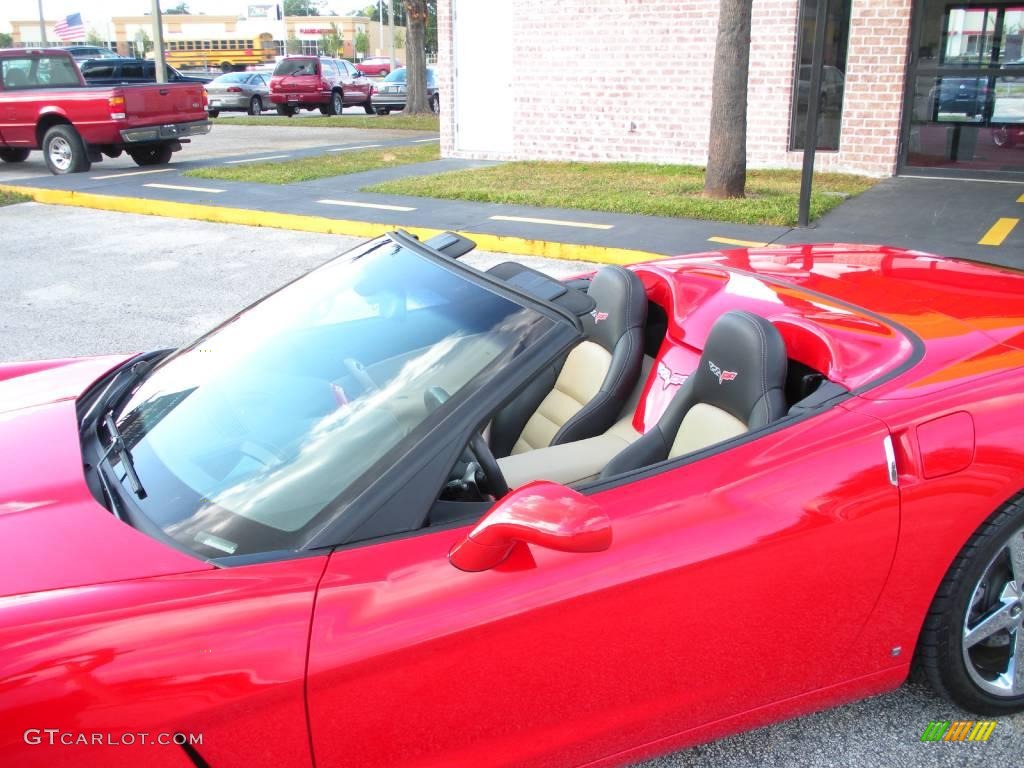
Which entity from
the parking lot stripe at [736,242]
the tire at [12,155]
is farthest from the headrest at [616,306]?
the tire at [12,155]

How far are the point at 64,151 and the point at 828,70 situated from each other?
1150 centimetres

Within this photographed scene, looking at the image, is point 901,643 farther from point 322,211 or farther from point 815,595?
point 322,211

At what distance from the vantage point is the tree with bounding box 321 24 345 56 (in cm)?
8031

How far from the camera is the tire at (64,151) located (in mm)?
14352

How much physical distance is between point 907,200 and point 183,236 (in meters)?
8.25

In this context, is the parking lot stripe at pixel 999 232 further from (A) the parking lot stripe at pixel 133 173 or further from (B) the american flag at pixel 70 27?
(B) the american flag at pixel 70 27

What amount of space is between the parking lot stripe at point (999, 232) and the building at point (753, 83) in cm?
321

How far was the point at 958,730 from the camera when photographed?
2553 mm

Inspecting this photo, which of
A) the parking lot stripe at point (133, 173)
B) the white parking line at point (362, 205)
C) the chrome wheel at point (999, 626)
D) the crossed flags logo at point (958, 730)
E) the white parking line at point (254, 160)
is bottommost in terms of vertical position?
the crossed flags logo at point (958, 730)

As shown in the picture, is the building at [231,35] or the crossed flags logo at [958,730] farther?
the building at [231,35]

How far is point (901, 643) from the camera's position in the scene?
2.31 m

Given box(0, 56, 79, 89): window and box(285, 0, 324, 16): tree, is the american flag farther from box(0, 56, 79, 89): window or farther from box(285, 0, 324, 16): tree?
box(285, 0, 324, 16): tree


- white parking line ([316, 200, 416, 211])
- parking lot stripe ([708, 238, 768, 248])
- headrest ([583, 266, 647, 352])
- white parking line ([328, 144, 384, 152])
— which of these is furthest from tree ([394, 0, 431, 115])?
headrest ([583, 266, 647, 352])

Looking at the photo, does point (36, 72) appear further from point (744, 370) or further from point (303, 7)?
point (303, 7)
